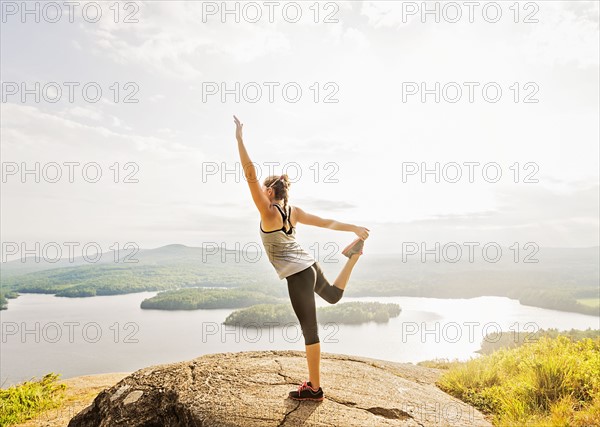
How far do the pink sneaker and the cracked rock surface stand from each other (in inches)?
72.2

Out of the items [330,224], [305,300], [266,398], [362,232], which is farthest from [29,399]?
[362,232]

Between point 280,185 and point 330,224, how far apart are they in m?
0.92

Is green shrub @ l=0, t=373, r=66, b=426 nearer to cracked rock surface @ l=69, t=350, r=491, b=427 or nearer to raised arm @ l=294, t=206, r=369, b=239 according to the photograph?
cracked rock surface @ l=69, t=350, r=491, b=427

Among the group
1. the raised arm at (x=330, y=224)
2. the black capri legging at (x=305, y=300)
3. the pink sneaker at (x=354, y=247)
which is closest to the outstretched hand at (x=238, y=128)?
the raised arm at (x=330, y=224)

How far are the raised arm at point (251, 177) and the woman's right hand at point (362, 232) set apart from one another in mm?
1367

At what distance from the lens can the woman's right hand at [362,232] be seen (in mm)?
5742

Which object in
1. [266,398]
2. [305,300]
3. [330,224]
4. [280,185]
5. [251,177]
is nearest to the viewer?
[251,177]

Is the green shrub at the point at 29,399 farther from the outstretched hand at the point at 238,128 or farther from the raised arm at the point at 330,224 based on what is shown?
the outstretched hand at the point at 238,128

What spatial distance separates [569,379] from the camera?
5984mm

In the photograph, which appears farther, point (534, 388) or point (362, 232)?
point (534, 388)

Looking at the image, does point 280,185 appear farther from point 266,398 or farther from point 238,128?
point 266,398

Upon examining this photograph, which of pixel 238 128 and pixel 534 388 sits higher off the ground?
pixel 238 128

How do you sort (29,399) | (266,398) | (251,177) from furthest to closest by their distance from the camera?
(29,399), (266,398), (251,177)

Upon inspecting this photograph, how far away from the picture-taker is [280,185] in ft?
17.3
